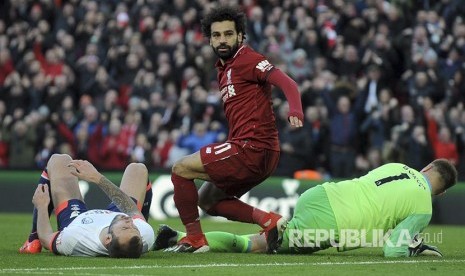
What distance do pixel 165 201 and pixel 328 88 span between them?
3671mm

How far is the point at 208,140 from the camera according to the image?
68.5 feet

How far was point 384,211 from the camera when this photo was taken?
1073 cm

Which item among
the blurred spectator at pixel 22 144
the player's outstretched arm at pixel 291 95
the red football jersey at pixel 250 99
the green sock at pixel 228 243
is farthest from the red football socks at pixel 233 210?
the blurred spectator at pixel 22 144

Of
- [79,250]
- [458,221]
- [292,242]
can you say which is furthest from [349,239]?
[458,221]

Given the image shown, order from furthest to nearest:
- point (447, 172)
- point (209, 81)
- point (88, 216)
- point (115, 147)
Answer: point (209, 81) < point (115, 147) < point (447, 172) < point (88, 216)

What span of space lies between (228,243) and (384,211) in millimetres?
1587

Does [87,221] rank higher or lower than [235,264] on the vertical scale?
higher

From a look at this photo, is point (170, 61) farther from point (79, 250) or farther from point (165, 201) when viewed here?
point (79, 250)

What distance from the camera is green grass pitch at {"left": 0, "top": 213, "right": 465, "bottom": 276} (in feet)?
30.0

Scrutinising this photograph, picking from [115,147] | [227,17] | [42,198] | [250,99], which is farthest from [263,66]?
[115,147]

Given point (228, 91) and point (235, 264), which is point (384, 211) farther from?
point (228, 91)

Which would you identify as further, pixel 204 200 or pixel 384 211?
pixel 204 200

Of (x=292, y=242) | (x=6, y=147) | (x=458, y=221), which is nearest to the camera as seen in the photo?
(x=292, y=242)

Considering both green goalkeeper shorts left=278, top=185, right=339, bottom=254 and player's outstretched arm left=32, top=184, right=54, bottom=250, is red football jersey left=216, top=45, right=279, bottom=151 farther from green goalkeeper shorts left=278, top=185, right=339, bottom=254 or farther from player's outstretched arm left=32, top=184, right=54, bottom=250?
player's outstretched arm left=32, top=184, right=54, bottom=250
